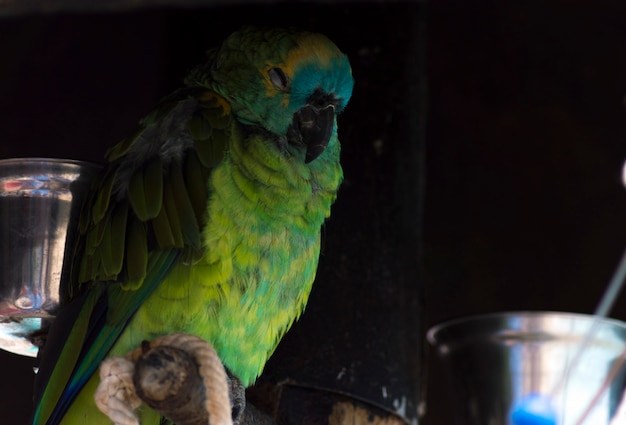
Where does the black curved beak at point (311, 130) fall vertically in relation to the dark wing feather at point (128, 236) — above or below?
above

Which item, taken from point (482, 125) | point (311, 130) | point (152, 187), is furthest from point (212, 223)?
point (482, 125)

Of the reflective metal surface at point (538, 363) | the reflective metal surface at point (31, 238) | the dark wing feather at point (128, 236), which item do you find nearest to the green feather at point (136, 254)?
the dark wing feather at point (128, 236)

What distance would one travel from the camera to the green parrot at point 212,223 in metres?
1.91

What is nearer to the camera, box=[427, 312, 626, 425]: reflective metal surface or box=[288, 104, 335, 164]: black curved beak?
box=[288, 104, 335, 164]: black curved beak

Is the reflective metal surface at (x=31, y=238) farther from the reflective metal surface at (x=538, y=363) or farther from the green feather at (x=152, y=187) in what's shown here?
the reflective metal surface at (x=538, y=363)

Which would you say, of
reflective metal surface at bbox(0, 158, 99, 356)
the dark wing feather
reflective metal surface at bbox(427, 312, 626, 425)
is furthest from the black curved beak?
reflective metal surface at bbox(427, 312, 626, 425)

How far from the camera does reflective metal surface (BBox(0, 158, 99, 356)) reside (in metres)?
1.96

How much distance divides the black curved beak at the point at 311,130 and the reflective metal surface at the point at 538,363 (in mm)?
569

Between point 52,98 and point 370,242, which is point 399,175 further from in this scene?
point 52,98

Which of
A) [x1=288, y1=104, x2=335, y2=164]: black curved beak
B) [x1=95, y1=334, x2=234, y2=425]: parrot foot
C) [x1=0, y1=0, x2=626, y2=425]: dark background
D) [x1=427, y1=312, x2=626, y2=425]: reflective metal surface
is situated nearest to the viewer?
[x1=95, y1=334, x2=234, y2=425]: parrot foot

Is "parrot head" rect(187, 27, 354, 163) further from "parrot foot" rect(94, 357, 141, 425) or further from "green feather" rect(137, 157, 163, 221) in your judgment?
"parrot foot" rect(94, 357, 141, 425)

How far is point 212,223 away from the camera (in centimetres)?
193

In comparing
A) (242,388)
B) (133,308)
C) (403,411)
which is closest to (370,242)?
(403,411)

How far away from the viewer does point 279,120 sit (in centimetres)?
210
